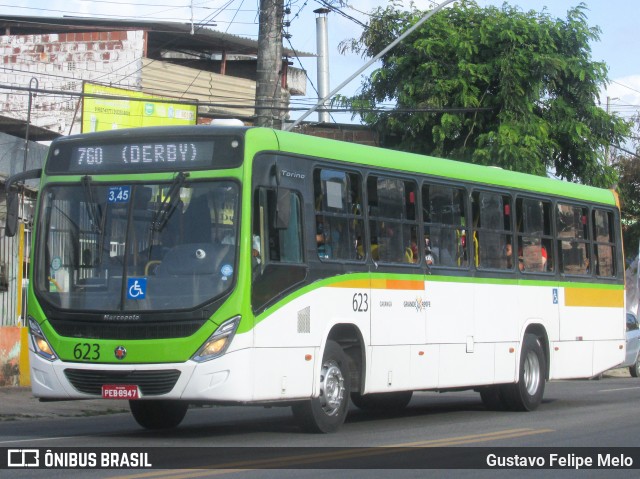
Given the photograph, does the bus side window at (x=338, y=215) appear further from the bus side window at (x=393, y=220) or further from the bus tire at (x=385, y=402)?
the bus tire at (x=385, y=402)

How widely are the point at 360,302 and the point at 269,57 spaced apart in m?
8.56

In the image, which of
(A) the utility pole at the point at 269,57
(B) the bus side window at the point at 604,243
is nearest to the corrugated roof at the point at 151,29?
(A) the utility pole at the point at 269,57

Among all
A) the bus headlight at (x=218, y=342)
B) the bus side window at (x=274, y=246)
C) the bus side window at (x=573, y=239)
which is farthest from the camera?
the bus side window at (x=573, y=239)

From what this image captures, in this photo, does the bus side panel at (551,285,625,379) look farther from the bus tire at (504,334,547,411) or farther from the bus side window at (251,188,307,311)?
the bus side window at (251,188,307,311)

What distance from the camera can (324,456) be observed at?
998 centimetres

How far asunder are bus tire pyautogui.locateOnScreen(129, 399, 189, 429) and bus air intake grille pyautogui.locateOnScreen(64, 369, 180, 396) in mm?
1634

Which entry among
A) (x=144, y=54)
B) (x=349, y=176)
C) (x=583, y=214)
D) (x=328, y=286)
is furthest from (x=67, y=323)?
(x=144, y=54)

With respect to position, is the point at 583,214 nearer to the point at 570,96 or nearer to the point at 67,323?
the point at 67,323

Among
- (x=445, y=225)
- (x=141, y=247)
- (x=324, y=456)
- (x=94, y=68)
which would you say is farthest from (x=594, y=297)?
(x=94, y=68)

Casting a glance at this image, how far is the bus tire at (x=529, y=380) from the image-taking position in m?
15.7

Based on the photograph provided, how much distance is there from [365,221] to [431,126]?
59.5 feet

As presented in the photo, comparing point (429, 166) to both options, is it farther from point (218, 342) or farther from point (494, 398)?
point (218, 342)

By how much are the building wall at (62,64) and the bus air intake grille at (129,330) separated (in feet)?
85.2

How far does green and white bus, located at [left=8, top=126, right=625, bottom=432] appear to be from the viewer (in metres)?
10.6
